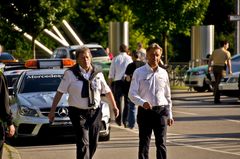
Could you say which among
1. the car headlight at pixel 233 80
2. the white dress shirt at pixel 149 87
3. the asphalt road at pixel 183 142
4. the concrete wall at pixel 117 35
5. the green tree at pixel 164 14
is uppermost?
the green tree at pixel 164 14

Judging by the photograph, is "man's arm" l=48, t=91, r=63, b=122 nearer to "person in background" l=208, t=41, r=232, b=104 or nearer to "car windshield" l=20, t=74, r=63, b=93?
"car windshield" l=20, t=74, r=63, b=93

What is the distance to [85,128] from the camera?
11672 millimetres

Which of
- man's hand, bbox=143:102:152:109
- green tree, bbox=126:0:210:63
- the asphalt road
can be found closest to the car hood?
the asphalt road

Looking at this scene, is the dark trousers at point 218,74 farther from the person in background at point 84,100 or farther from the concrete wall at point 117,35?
the person in background at point 84,100

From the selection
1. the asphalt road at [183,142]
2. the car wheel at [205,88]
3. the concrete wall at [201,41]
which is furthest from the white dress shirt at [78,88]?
the concrete wall at [201,41]

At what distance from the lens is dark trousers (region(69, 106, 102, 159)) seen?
11.6 metres

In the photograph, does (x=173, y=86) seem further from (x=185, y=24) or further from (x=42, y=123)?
(x=42, y=123)

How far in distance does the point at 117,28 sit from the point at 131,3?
8.02 feet

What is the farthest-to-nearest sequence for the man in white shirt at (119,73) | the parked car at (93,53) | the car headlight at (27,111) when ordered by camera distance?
the parked car at (93,53) → the man in white shirt at (119,73) → the car headlight at (27,111)

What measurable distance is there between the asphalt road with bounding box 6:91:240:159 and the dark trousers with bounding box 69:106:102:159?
294 centimetres

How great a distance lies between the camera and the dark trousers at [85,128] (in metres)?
11.6

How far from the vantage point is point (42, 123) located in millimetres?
16750

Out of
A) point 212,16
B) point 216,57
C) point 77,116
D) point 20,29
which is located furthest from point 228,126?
point 212,16

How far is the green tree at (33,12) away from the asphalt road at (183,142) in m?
19.1
